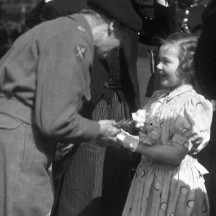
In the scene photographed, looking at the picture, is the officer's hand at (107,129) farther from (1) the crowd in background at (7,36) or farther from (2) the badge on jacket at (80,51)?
(1) the crowd in background at (7,36)

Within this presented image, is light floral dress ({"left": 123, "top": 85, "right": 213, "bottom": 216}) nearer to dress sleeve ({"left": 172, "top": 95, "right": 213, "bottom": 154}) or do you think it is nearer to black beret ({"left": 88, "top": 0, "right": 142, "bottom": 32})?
dress sleeve ({"left": 172, "top": 95, "right": 213, "bottom": 154})

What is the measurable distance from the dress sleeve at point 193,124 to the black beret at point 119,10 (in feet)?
1.53

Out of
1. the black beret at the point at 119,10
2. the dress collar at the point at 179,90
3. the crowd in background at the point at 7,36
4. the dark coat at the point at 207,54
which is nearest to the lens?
the dark coat at the point at 207,54

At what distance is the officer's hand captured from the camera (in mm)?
2760

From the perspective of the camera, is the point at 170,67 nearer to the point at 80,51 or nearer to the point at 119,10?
the point at 119,10

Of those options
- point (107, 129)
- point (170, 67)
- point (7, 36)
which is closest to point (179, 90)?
point (170, 67)

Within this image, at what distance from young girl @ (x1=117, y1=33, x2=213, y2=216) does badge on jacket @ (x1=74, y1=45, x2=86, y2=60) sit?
0.55 m

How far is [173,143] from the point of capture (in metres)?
2.95

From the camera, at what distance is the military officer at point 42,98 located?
8.09 ft

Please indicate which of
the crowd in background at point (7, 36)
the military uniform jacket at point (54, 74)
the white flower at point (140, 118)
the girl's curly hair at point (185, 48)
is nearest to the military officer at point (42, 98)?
the military uniform jacket at point (54, 74)

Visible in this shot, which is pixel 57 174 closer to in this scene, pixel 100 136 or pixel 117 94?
pixel 117 94

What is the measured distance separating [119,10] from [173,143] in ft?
2.27

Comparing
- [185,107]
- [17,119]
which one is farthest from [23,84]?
[185,107]

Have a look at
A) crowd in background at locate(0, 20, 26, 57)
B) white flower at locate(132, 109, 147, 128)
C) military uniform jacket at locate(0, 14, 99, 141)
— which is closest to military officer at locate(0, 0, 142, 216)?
military uniform jacket at locate(0, 14, 99, 141)
